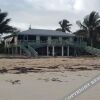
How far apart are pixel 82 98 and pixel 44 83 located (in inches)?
130

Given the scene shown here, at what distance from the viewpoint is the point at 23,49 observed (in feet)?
153

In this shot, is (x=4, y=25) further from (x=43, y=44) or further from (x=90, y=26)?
(x=90, y=26)

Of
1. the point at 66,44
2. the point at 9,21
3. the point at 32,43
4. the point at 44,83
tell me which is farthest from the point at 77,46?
the point at 44,83

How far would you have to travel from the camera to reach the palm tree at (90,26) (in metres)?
55.2

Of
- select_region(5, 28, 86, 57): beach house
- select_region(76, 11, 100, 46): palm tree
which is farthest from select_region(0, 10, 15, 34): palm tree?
select_region(76, 11, 100, 46): palm tree

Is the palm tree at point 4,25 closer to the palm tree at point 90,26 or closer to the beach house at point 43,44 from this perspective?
the beach house at point 43,44

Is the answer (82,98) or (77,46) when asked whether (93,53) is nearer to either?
(77,46)

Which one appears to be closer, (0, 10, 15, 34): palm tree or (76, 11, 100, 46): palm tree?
(0, 10, 15, 34): palm tree

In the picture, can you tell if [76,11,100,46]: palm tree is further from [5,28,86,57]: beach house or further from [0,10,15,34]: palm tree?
[0,10,15,34]: palm tree

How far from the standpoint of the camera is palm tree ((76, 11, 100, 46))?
5516cm

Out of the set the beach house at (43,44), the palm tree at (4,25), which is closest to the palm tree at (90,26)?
the beach house at (43,44)

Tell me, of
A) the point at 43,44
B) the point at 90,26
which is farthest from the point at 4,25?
the point at 90,26

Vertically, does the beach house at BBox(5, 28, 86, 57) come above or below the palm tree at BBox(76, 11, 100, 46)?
below

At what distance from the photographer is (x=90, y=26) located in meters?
55.8
